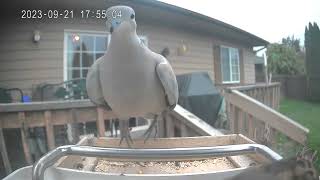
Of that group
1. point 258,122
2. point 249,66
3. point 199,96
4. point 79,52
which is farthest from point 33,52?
point 249,66

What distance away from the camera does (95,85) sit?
722 millimetres

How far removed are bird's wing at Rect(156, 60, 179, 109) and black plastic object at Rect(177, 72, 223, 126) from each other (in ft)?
3.76

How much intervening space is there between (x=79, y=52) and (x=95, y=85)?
1.21 meters

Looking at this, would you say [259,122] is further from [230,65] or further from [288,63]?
[230,65]

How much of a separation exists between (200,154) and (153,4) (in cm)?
157

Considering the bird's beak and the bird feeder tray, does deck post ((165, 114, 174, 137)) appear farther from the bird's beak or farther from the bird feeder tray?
the bird's beak

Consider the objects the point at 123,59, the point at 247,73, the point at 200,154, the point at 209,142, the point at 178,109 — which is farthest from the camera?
the point at 247,73

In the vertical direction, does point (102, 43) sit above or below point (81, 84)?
above

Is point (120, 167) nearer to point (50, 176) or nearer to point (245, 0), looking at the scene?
point (50, 176)

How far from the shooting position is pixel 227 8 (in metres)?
Answer: 1.07

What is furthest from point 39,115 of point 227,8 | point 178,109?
point 227,8

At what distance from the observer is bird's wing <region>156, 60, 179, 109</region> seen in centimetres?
68

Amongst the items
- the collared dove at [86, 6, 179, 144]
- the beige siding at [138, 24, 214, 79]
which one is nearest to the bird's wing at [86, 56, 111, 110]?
the collared dove at [86, 6, 179, 144]

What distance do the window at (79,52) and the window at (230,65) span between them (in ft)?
5.30
